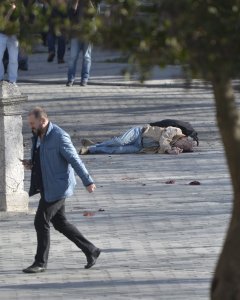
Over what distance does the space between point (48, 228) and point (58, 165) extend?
0.61m

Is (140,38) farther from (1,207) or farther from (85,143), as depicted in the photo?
(85,143)

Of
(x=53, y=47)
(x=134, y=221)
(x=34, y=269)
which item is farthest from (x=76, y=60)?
(x=34, y=269)

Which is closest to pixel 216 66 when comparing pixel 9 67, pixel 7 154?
pixel 7 154

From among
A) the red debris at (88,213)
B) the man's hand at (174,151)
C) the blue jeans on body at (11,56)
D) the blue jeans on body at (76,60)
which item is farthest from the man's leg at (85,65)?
the red debris at (88,213)

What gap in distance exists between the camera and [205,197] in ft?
51.2

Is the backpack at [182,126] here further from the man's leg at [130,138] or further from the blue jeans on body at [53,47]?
the blue jeans on body at [53,47]

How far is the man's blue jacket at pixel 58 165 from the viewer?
39.7 feet

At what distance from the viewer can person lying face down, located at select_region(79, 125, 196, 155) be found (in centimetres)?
1872

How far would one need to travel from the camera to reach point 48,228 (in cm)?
1219

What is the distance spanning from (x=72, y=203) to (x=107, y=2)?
8838 mm

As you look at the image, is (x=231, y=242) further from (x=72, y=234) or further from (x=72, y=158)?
(x=72, y=234)

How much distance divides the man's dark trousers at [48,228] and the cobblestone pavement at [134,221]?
7.7 inches

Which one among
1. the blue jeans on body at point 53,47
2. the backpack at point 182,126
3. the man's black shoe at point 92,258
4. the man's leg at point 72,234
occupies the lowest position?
the blue jeans on body at point 53,47

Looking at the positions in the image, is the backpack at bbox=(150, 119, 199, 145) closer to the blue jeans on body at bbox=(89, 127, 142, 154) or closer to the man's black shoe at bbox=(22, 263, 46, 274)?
the blue jeans on body at bbox=(89, 127, 142, 154)
